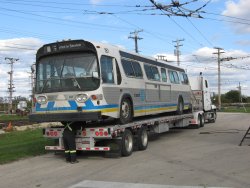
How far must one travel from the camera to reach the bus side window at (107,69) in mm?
12768

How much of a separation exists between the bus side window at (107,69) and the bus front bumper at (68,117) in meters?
1.20

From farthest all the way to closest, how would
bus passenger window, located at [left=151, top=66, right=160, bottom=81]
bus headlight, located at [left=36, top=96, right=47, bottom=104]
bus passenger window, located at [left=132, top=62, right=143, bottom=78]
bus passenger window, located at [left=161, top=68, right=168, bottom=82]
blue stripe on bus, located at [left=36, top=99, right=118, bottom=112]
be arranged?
bus passenger window, located at [left=161, top=68, right=168, bottom=82], bus passenger window, located at [left=151, top=66, right=160, bottom=81], bus passenger window, located at [left=132, top=62, right=143, bottom=78], bus headlight, located at [left=36, top=96, right=47, bottom=104], blue stripe on bus, located at [left=36, top=99, right=118, bottom=112]

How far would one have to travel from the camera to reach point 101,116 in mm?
12406

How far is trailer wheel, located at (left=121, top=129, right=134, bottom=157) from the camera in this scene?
43.7ft

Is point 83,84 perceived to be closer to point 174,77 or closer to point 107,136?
point 107,136

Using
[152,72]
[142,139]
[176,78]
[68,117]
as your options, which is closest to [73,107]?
[68,117]

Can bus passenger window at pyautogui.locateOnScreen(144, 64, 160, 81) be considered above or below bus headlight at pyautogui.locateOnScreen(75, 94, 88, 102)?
above

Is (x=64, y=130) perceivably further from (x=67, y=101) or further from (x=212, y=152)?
(x=212, y=152)

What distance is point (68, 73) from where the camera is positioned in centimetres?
1280

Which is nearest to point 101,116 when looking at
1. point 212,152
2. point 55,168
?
point 55,168

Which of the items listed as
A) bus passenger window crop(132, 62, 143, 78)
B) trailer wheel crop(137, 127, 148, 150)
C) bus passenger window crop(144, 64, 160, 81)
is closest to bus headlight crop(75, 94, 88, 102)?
trailer wheel crop(137, 127, 148, 150)

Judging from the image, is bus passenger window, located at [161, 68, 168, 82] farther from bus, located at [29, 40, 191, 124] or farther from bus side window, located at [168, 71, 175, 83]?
bus, located at [29, 40, 191, 124]

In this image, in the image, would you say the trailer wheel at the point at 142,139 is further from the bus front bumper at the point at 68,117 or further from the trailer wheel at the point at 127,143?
the bus front bumper at the point at 68,117

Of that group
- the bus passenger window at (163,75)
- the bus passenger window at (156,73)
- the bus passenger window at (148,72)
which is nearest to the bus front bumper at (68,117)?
the bus passenger window at (148,72)
